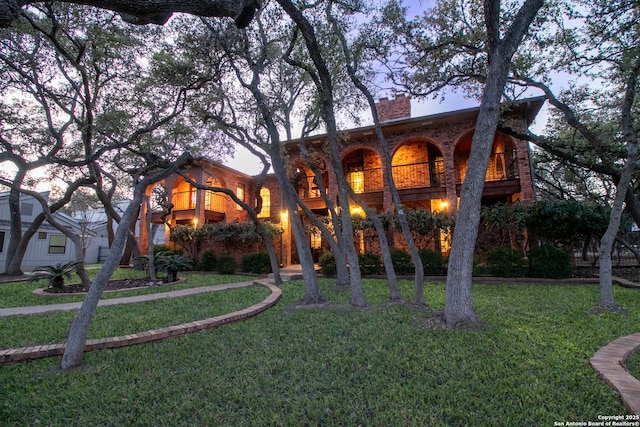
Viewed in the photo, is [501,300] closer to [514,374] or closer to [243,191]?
[514,374]

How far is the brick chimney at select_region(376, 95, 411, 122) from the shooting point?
13398mm

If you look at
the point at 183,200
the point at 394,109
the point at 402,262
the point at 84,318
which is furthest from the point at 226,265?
the point at 394,109

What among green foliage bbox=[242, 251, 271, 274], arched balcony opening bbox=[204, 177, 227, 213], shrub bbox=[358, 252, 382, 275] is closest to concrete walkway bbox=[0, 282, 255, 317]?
green foliage bbox=[242, 251, 271, 274]

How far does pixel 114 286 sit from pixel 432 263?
31.4ft

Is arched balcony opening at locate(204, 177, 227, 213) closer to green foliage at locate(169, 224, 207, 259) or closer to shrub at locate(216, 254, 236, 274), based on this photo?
green foliage at locate(169, 224, 207, 259)

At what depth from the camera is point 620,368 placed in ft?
8.90

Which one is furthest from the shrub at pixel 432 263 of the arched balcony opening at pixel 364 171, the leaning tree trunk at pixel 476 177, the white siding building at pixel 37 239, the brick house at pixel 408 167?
the white siding building at pixel 37 239

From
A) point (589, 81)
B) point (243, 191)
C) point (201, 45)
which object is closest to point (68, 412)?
point (201, 45)

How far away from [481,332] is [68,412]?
4289mm

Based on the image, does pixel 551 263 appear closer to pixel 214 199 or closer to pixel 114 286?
pixel 114 286

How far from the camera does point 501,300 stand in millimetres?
6148

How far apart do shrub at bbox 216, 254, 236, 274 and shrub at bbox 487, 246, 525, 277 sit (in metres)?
9.31

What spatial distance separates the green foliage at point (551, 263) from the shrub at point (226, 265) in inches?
411

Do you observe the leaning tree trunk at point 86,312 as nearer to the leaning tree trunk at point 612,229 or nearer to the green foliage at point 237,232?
the leaning tree trunk at point 612,229
